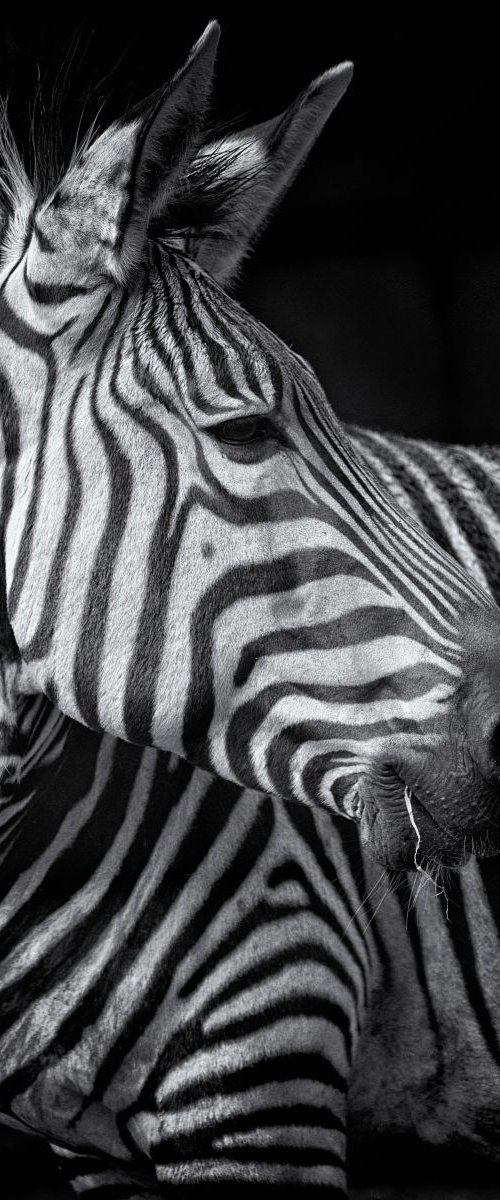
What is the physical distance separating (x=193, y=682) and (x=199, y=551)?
241 millimetres

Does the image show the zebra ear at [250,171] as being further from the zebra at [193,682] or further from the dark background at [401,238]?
the dark background at [401,238]

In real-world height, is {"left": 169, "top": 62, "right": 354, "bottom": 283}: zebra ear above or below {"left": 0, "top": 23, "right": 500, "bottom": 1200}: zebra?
above

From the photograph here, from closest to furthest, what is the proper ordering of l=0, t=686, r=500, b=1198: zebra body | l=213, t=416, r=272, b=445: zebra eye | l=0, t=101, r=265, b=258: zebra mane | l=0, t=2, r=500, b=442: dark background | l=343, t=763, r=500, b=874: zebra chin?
l=343, t=763, r=500, b=874: zebra chin
l=213, t=416, r=272, b=445: zebra eye
l=0, t=101, r=265, b=258: zebra mane
l=0, t=686, r=500, b=1198: zebra body
l=0, t=2, r=500, b=442: dark background

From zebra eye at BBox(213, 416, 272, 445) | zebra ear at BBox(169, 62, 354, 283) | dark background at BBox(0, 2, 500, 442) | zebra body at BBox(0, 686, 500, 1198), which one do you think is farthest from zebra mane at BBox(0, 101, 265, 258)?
dark background at BBox(0, 2, 500, 442)

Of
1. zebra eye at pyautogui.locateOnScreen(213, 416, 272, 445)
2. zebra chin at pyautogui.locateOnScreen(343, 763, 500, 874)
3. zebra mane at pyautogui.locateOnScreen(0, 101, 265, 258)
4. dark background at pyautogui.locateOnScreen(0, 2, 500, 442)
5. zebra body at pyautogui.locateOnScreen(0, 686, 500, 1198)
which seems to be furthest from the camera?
dark background at pyautogui.locateOnScreen(0, 2, 500, 442)

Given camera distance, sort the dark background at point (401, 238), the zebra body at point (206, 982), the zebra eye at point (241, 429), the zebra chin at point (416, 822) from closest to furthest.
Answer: the zebra chin at point (416, 822)
the zebra eye at point (241, 429)
the zebra body at point (206, 982)
the dark background at point (401, 238)

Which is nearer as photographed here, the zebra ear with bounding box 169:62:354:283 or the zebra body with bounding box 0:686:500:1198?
the zebra ear with bounding box 169:62:354:283

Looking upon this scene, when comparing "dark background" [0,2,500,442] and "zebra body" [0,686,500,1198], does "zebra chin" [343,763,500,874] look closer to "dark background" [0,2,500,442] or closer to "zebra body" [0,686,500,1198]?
"zebra body" [0,686,500,1198]

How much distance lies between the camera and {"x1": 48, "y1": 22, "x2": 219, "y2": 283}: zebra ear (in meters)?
1.82

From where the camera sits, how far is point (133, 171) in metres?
1.83

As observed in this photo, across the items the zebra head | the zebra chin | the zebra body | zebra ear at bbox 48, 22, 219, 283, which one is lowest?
the zebra body

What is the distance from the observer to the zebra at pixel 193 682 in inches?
70.6

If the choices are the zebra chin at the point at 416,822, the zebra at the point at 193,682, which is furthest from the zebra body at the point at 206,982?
the zebra chin at the point at 416,822

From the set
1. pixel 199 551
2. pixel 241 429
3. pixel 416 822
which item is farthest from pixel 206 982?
pixel 241 429
